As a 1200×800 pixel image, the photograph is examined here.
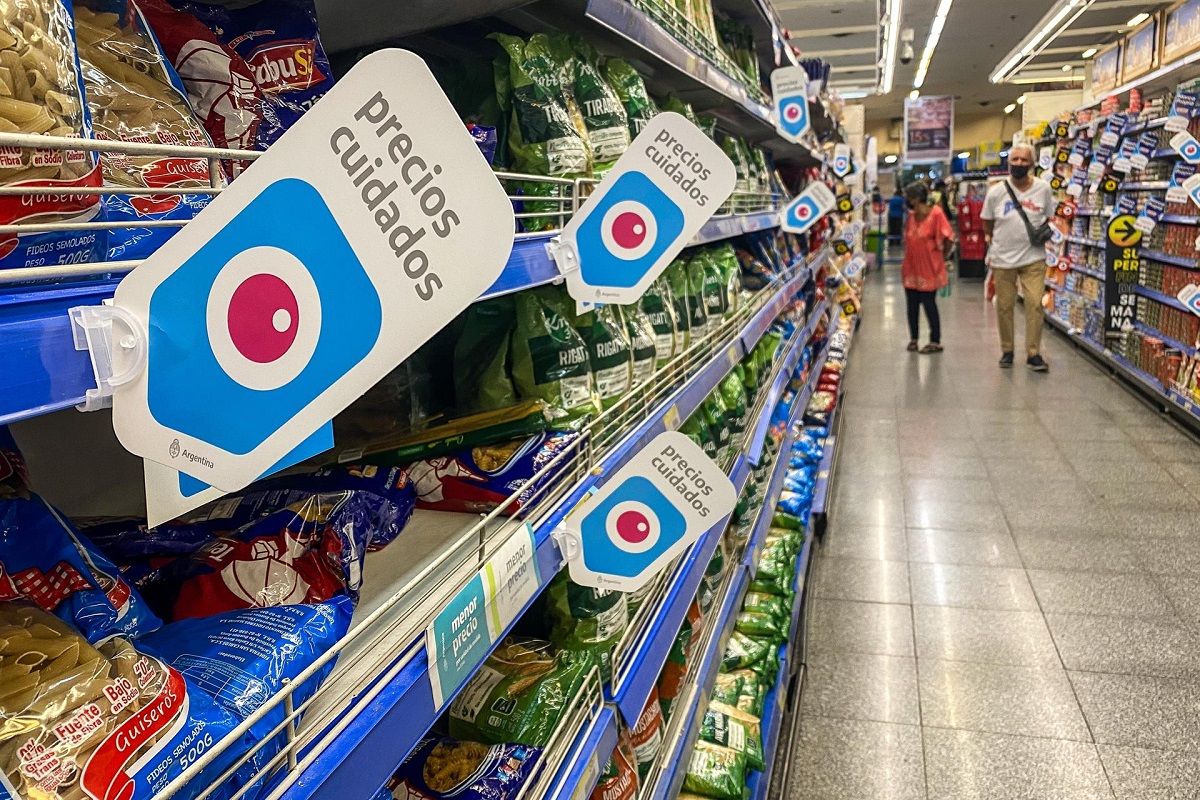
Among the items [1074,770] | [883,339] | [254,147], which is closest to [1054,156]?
[883,339]

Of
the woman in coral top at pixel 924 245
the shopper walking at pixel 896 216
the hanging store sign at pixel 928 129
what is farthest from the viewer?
the shopper walking at pixel 896 216

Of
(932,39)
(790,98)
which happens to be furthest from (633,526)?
(932,39)

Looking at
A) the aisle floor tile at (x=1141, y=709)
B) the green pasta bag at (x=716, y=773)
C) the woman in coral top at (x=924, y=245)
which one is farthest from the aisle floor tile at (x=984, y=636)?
the woman in coral top at (x=924, y=245)

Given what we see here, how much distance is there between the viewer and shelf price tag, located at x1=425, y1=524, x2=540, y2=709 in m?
0.81

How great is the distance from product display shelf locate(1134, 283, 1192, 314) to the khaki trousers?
0.68 m

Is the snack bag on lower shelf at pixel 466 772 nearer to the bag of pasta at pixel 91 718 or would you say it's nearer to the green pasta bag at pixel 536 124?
the bag of pasta at pixel 91 718

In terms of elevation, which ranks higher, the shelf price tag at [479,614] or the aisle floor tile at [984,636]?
the shelf price tag at [479,614]

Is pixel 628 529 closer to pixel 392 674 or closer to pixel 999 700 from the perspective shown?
pixel 392 674

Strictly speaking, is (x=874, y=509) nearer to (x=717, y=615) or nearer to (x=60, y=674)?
(x=717, y=615)

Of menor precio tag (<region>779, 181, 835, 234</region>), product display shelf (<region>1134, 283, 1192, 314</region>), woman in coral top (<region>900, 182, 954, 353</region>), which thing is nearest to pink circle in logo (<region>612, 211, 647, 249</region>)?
menor precio tag (<region>779, 181, 835, 234</region>)

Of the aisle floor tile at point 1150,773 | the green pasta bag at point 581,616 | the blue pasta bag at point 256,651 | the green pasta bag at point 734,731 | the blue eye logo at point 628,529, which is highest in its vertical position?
the blue pasta bag at point 256,651

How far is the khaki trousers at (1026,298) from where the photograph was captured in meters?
6.97

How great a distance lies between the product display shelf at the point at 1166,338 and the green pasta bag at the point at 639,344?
495 cm

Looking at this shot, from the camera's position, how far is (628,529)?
3.91 feet
